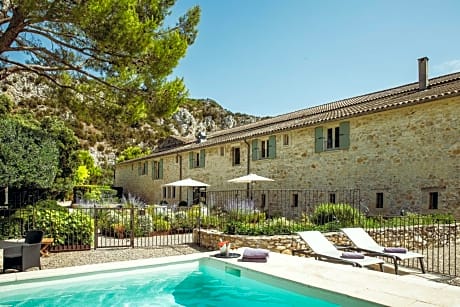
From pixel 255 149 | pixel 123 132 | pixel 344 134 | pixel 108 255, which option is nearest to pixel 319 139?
pixel 344 134

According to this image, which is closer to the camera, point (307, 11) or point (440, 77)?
point (307, 11)

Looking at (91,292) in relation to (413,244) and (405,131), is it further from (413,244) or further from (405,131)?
(405,131)

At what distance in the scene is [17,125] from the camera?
12.6 metres

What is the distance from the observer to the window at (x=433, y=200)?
44.6ft

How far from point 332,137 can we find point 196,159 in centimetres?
1198

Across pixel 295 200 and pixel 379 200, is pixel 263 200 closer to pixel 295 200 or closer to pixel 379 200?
pixel 295 200

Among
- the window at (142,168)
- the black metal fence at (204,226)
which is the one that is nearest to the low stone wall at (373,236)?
the black metal fence at (204,226)

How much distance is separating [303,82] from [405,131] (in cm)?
590

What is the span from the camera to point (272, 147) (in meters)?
20.4

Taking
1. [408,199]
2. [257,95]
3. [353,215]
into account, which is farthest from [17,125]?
[257,95]

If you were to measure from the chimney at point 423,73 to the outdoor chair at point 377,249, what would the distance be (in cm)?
1006

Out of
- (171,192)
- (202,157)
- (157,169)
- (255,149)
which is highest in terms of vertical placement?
(255,149)

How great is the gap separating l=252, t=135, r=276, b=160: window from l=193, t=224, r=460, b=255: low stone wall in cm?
921

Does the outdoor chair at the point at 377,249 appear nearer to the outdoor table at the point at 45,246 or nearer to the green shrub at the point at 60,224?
the green shrub at the point at 60,224
